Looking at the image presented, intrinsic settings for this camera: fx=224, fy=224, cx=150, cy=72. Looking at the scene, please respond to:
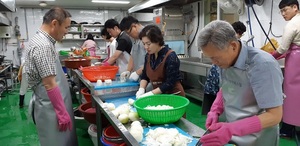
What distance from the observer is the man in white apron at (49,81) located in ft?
5.44

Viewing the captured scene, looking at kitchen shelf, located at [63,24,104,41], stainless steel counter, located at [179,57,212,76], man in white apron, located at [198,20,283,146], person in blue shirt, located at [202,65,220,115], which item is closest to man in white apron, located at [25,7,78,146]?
man in white apron, located at [198,20,283,146]

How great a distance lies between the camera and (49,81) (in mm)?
1675

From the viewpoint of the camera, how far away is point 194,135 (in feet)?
4.25

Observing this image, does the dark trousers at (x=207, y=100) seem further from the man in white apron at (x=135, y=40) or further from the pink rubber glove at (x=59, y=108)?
the pink rubber glove at (x=59, y=108)

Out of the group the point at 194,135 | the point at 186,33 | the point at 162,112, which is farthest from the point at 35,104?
the point at 186,33

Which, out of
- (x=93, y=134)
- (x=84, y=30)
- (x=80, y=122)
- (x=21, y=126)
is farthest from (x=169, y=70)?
(x=84, y=30)

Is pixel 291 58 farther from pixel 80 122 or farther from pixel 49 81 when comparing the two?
pixel 80 122

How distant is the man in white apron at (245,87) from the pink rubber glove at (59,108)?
1190 millimetres

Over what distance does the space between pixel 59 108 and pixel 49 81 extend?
233mm

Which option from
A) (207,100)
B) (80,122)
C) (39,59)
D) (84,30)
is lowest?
(80,122)

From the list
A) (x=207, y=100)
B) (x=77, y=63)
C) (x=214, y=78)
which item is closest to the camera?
(x=214, y=78)

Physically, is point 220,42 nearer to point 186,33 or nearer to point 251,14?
point 251,14

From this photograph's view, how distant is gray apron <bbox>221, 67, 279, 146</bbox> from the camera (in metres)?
1.08

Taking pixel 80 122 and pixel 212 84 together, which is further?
pixel 212 84
